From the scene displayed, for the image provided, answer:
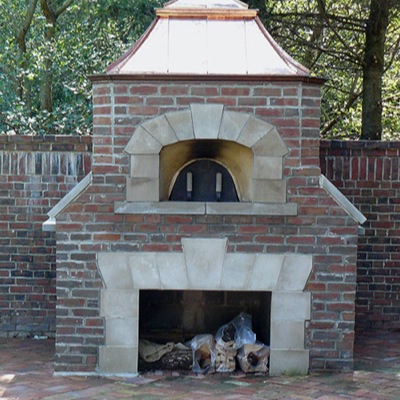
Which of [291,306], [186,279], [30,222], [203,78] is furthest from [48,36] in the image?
[291,306]

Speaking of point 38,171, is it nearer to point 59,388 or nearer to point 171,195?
point 171,195

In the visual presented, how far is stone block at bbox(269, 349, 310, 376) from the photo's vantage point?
6305mm

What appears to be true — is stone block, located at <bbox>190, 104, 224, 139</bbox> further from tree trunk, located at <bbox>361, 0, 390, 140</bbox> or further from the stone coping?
tree trunk, located at <bbox>361, 0, 390, 140</bbox>

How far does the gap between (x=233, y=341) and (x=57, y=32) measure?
30.4ft

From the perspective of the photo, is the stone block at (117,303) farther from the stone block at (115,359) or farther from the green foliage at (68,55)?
the green foliage at (68,55)

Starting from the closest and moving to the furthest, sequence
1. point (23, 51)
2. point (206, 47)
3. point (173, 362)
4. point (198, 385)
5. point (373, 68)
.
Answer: point (198, 385), point (206, 47), point (173, 362), point (373, 68), point (23, 51)

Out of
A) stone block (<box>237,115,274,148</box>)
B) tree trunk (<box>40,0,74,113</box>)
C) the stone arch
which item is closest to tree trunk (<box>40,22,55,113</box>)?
tree trunk (<box>40,0,74,113</box>)

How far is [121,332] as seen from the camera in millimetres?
6273

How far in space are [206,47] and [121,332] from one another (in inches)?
100

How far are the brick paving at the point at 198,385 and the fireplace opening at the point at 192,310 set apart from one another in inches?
39.1

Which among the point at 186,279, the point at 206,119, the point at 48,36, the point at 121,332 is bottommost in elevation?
the point at 121,332

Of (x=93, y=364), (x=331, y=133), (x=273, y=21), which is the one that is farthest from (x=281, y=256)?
(x=331, y=133)

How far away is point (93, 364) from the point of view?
6.31 metres

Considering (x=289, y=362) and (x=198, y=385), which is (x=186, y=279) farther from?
(x=289, y=362)
